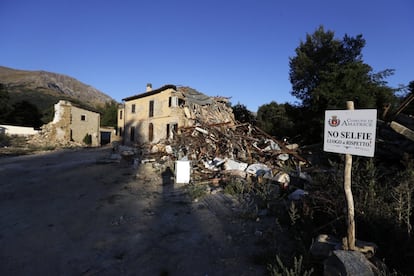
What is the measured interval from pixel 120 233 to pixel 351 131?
407 centimetres

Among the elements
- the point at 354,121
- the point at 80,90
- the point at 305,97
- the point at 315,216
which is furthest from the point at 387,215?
the point at 80,90

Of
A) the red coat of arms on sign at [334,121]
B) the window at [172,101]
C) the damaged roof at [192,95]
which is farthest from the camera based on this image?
the window at [172,101]

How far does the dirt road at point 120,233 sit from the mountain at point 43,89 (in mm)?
Answer: 28965

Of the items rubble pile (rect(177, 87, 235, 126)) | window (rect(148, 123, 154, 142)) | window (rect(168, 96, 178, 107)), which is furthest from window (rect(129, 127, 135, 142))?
rubble pile (rect(177, 87, 235, 126))

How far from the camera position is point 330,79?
1598 cm

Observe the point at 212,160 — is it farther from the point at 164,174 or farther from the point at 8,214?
the point at 8,214

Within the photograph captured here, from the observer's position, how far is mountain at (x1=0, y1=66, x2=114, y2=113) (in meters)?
53.6

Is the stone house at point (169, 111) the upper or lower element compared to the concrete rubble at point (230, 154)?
upper

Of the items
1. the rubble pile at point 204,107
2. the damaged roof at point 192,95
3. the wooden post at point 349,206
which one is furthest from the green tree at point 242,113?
the wooden post at point 349,206

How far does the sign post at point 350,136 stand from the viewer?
2578 mm

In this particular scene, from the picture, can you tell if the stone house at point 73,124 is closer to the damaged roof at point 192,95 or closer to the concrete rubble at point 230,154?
the damaged roof at point 192,95

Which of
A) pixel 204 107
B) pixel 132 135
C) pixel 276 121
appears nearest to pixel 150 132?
pixel 132 135

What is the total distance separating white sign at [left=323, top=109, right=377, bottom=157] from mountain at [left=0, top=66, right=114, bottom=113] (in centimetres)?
3360

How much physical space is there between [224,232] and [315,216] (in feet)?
5.33
